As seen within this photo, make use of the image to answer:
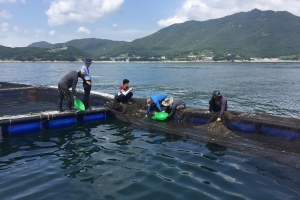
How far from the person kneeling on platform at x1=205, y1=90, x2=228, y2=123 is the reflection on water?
1.76 meters

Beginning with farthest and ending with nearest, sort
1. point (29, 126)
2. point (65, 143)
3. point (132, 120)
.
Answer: point (132, 120) < point (29, 126) < point (65, 143)

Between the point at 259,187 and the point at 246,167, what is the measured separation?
1.14m

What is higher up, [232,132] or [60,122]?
[232,132]

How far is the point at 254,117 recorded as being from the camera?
1023 cm

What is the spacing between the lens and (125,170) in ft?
24.1

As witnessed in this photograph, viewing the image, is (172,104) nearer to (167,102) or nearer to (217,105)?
(167,102)

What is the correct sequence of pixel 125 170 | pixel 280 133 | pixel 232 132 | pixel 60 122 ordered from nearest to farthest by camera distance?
pixel 125 170
pixel 280 133
pixel 232 132
pixel 60 122

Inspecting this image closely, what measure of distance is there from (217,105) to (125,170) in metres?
5.46

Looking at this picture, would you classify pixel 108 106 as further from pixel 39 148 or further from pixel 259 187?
pixel 259 187

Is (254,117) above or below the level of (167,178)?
above

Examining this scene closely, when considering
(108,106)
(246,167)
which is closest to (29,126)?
(108,106)

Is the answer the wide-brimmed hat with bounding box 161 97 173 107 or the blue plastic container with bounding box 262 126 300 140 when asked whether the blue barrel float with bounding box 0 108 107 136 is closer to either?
the wide-brimmed hat with bounding box 161 97 173 107

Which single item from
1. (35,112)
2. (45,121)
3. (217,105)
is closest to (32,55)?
(35,112)

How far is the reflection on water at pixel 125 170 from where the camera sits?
609cm
